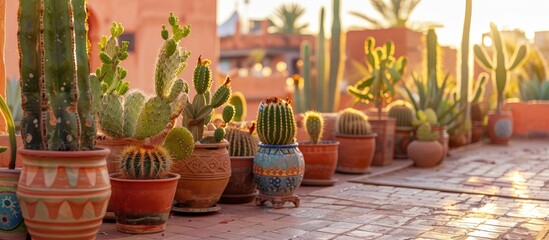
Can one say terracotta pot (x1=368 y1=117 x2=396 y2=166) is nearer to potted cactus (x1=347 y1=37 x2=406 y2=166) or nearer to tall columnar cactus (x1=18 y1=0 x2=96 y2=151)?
potted cactus (x1=347 y1=37 x2=406 y2=166)

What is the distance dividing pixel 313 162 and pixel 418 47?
1423 centimetres

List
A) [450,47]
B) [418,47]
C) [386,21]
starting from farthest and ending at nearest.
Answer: [386,21] → [450,47] → [418,47]

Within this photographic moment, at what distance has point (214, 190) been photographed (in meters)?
5.86

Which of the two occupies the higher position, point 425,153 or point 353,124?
point 353,124

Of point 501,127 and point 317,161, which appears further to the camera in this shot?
point 501,127

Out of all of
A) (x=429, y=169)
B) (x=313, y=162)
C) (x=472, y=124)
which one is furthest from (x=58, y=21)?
(x=472, y=124)

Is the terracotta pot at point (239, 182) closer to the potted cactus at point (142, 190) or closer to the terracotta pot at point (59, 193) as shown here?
the potted cactus at point (142, 190)

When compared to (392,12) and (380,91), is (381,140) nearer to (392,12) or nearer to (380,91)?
(380,91)

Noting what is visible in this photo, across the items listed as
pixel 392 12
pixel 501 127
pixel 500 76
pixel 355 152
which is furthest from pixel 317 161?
pixel 392 12

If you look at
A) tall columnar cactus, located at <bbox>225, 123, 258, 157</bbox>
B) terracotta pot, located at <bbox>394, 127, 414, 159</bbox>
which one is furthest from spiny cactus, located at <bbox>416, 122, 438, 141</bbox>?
tall columnar cactus, located at <bbox>225, 123, 258, 157</bbox>

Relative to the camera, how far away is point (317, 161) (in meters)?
7.59

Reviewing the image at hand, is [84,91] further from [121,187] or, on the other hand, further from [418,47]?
[418,47]

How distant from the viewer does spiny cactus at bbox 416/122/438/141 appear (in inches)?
382

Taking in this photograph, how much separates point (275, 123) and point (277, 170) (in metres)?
0.42
